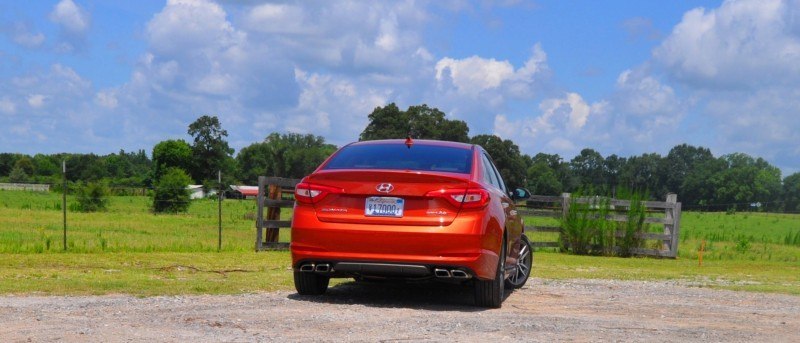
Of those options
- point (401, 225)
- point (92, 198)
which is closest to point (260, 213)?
point (401, 225)

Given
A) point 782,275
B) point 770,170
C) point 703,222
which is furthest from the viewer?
point 770,170

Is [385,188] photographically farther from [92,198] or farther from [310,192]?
[92,198]

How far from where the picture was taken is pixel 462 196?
320 inches

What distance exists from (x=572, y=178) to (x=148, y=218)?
7001 centimetres

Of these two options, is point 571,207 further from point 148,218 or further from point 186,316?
point 148,218

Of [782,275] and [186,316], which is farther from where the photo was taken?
[782,275]

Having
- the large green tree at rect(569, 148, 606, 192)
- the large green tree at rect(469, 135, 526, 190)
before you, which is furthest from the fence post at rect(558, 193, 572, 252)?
the large green tree at rect(569, 148, 606, 192)

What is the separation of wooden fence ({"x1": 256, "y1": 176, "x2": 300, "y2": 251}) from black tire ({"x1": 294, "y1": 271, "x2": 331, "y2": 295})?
8.33 metres

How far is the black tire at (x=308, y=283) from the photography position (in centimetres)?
887

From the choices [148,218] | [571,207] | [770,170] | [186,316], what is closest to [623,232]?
[571,207]

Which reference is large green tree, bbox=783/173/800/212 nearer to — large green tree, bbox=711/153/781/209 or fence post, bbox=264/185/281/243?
large green tree, bbox=711/153/781/209

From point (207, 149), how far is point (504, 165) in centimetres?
4983

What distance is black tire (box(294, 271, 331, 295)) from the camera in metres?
8.87

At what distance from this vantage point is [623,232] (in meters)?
22.3
